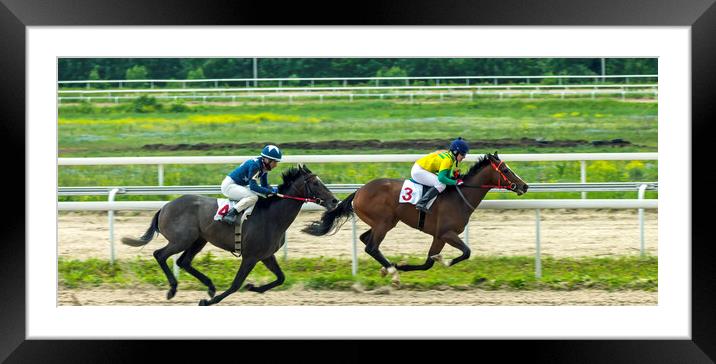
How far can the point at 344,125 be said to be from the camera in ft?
60.9

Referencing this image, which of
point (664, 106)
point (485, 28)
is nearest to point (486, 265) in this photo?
point (664, 106)

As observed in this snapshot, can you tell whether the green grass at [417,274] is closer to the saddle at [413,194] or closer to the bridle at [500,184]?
the saddle at [413,194]

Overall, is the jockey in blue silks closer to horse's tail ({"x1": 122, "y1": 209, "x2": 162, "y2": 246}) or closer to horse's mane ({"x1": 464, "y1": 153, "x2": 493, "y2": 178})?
horse's tail ({"x1": 122, "y1": 209, "x2": 162, "y2": 246})

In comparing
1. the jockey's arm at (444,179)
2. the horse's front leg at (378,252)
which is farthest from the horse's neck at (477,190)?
the horse's front leg at (378,252)

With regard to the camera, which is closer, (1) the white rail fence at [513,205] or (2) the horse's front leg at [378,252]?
(2) the horse's front leg at [378,252]

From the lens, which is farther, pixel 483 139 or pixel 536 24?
pixel 483 139

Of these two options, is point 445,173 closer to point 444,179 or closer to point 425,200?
point 444,179

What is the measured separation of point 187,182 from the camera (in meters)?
13.9

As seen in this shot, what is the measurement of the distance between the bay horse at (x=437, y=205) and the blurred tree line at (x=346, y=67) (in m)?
11.8

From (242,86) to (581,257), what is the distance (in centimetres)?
1188

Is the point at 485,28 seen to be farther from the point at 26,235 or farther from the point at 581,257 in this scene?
the point at 581,257

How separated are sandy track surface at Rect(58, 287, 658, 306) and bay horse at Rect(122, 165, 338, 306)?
10.3 inches

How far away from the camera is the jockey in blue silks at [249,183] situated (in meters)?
7.97

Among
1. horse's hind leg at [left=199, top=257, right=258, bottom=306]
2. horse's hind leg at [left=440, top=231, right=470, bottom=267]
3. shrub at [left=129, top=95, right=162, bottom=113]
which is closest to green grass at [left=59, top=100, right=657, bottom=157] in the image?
shrub at [left=129, top=95, right=162, bottom=113]
